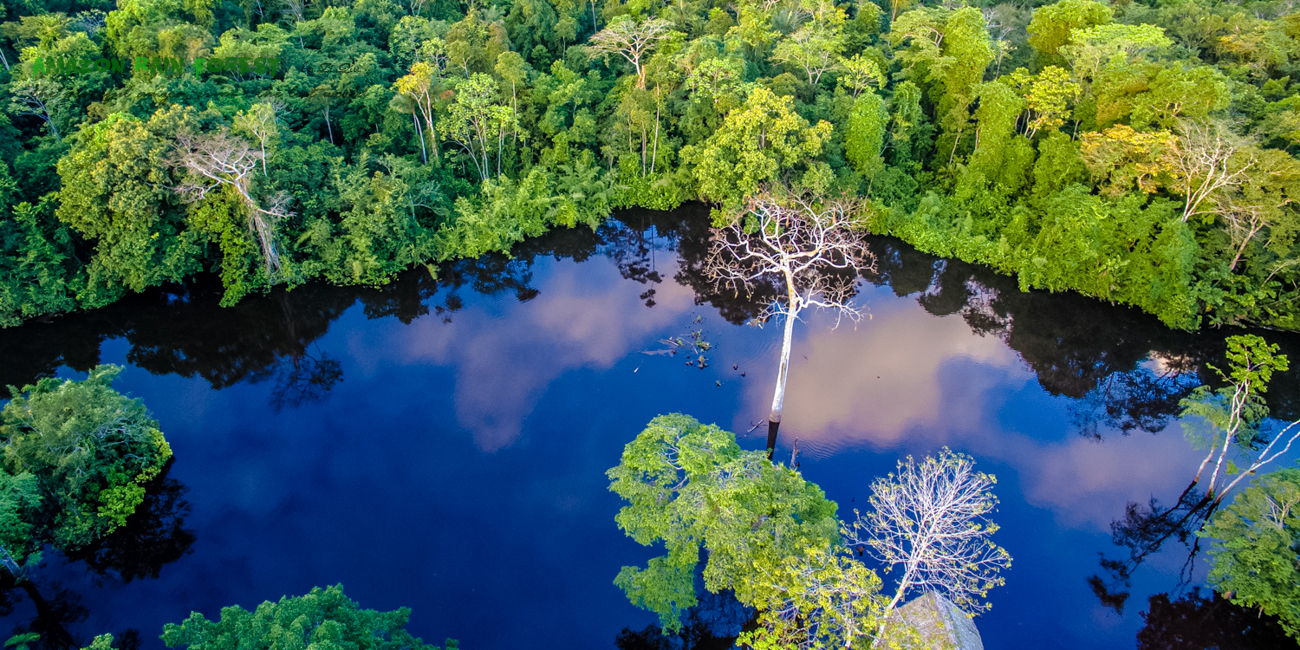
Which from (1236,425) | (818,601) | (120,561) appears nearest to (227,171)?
(120,561)

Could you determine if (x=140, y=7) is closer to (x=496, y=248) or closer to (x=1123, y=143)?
(x=496, y=248)

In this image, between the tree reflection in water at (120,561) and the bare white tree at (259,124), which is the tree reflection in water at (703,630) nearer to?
the tree reflection in water at (120,561)

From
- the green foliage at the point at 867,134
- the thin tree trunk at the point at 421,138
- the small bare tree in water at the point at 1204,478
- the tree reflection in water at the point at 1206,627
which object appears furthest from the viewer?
the thin tree trunk at the point at 421,138

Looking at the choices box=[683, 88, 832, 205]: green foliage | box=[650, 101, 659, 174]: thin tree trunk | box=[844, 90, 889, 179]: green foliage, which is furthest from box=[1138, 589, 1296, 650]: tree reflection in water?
box=[650, 101, 659, 174]: thin tree trunk

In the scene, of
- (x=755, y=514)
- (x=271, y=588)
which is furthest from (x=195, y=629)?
(x=755, y=514)

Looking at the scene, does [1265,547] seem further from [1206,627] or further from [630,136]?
[630,136]

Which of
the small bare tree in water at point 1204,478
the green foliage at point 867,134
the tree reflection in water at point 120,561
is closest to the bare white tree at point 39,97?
the tree reflection in water at point 120,561
